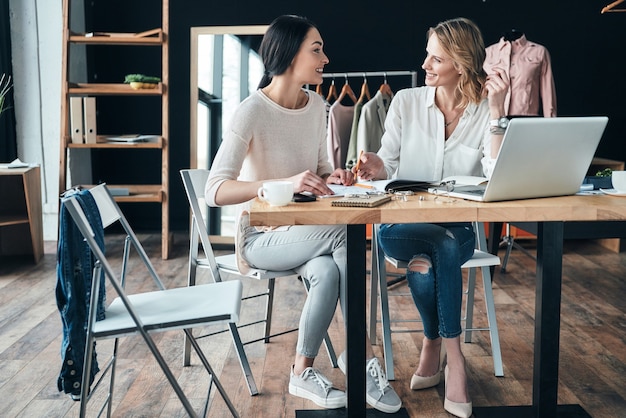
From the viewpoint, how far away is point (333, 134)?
5234 mm

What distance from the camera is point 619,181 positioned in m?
2.21

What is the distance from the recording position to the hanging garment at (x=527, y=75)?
16.8ft

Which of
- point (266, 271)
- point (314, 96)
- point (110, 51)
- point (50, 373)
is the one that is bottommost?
point (50, 373)

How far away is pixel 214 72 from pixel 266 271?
3.31 meters

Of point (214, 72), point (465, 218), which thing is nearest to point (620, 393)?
point (465, 218)

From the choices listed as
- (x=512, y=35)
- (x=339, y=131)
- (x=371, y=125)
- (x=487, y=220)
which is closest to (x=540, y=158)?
(x=487, y=220)

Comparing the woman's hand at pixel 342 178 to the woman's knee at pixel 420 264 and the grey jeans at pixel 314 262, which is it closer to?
the grey jeans at pixel 314 262

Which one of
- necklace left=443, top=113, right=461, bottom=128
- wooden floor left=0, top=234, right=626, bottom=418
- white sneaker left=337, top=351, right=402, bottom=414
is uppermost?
necklace left=443, top=113, right=461, bottom=128

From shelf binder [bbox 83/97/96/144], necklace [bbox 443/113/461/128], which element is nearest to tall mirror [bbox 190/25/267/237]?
shelf binder [bbox 83/97/96/144]

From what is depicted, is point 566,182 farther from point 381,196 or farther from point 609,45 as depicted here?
point 609,45

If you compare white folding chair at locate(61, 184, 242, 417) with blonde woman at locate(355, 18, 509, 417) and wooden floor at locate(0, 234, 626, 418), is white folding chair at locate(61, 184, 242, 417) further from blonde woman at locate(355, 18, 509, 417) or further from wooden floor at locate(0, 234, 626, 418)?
blonde woman at locate(355, 18, 509, 417)

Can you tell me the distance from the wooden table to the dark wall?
3969 millimetres

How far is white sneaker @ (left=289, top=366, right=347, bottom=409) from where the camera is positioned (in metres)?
2.47

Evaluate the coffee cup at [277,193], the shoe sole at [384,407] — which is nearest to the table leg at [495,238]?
the shoe sole at [384,407]
